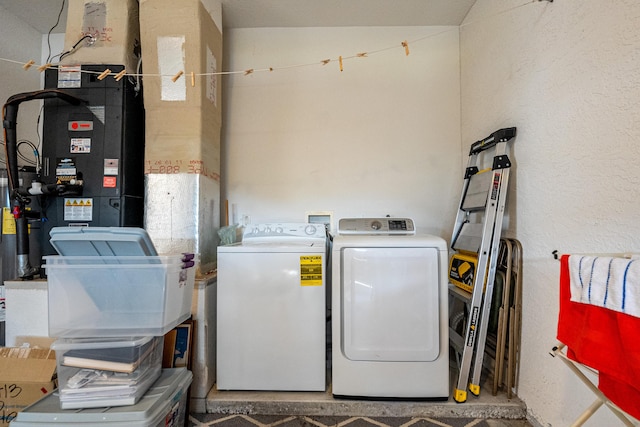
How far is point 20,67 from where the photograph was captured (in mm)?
2252

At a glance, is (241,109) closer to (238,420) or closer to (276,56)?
(276,56)

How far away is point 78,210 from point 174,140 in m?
0.69

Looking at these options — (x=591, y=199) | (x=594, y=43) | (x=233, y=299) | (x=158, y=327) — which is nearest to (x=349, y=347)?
(x=233, y=299)

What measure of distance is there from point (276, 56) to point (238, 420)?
2.64 m

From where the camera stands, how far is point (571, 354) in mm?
929

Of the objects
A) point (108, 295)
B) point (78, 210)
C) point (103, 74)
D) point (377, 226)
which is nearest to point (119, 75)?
point (103, 74)

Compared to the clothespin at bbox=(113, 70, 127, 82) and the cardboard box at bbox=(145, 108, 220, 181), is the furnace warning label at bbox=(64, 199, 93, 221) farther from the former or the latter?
the clothespin at bbox=(113, 70, 127, 82)


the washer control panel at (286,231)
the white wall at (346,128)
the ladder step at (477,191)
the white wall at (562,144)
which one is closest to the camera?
the white wall at (562,144)

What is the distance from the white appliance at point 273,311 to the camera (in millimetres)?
1625

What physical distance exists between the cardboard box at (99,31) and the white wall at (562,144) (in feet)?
7.79

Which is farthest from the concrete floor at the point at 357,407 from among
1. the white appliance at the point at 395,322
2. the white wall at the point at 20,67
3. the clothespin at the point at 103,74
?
the white wall at the point at 20,67

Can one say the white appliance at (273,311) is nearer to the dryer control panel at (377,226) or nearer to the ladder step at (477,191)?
the dryer control panel at (377,226)

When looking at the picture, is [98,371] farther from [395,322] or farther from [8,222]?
[395,322]

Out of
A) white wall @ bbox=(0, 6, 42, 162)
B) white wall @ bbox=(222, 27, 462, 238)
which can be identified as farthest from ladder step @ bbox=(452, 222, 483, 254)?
white wall @ bbox=(0, 6, 42, 162)
